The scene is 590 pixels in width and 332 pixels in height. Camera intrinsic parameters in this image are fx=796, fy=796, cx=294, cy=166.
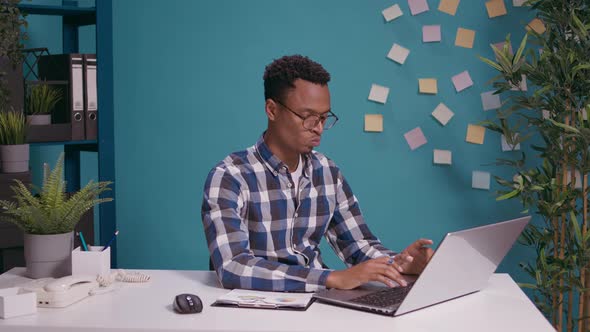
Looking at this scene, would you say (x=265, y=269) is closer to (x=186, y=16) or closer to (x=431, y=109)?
(x=431, y=109)

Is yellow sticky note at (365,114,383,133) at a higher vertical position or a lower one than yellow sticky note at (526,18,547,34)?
lower

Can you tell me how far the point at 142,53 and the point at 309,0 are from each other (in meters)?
0.85

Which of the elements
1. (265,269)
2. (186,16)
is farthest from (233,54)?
(265,269)

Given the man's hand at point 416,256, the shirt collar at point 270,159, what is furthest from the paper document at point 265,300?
the shirt collar at point 270,159

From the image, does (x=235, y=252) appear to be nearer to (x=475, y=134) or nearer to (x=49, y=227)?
(x=49, y=227)

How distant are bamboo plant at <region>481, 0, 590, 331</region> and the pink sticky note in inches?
17.0

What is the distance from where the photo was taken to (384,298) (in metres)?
1.90

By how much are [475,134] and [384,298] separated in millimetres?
1884

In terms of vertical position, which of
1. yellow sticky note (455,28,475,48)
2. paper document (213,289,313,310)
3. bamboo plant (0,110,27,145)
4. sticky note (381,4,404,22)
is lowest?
paper document (213,289,313,310)

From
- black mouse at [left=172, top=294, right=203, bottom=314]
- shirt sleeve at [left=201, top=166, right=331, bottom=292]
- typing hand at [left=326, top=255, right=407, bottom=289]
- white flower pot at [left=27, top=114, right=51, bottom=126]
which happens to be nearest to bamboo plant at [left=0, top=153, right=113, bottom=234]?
shirt sleeve at [left=201, top=166, right=331, bottom=292]

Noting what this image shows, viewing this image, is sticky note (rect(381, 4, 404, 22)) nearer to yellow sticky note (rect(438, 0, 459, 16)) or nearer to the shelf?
yellow sticky note (rect(438, 0, 459, 16))

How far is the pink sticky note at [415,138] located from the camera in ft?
12.0

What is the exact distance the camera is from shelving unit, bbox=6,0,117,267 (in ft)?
11.0

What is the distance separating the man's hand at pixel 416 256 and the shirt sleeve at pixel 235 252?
23cm
